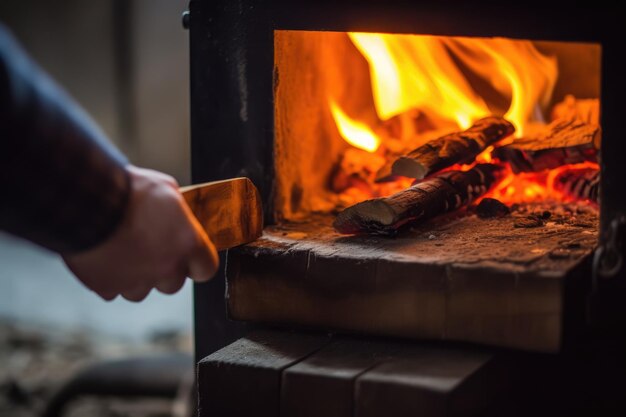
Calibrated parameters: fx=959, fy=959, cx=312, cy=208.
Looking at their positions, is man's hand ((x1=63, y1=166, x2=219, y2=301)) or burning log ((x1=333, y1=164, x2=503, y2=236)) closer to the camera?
man's hand ((x1=63, y1=166, x2=219, y2=301))

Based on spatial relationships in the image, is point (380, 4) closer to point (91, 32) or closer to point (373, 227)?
point (373, 227)

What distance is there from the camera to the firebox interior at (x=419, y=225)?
4.92 ft

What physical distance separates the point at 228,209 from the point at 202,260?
0.27 meters

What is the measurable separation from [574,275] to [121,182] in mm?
707

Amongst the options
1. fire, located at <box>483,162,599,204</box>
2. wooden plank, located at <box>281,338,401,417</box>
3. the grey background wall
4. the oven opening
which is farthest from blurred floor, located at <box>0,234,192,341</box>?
wooden plank, located at <box>281,338,401,417</box>

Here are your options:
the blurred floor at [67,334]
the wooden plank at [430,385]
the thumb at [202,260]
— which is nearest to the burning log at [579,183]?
the wooden plank at [430,385]

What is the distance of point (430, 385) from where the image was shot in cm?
136

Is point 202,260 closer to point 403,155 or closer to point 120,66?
point 403,155

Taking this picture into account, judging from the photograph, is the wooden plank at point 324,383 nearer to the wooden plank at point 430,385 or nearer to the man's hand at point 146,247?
the wooden plank at point 430,385

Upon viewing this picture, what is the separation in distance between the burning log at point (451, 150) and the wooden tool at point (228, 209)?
0.33 m

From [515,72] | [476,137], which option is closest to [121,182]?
[476,137]

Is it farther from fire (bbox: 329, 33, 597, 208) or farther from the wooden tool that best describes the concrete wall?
the wooden tool

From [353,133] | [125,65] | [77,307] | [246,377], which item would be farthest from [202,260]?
[125,65]

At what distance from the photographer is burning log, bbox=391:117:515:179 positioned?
188 centimetres
